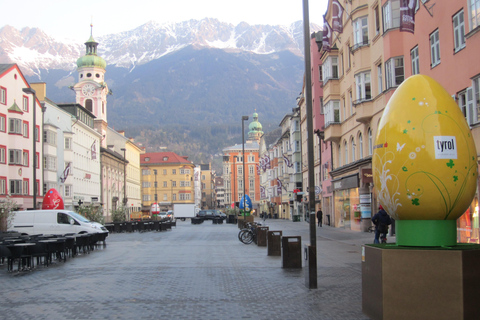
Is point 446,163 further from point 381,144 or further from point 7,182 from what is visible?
point 7,182

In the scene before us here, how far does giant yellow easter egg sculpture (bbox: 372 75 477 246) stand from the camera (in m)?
8.92

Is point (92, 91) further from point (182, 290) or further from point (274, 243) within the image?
point (182, 290)

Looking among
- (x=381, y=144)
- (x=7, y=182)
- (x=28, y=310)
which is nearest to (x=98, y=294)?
(x=28, y=310)

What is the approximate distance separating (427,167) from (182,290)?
6333 millimetres

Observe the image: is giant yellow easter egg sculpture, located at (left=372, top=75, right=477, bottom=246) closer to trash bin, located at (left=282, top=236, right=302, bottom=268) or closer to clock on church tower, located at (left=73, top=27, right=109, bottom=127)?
trash bin, located at (left=282, top=236, right=302, bottom=268)

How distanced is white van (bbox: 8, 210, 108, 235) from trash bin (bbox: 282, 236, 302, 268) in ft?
58.3

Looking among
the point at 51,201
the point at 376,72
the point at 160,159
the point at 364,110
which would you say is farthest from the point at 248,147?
the point at 376,72

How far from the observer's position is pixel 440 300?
8492 mm

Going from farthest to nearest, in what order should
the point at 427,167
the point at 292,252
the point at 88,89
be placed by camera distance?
1. the point at 88,89
2. the point at 292,252
3. the point at 427,167

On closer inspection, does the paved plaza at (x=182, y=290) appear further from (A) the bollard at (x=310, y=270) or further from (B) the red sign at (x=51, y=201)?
(B) the red sign at (x=51, y=201)

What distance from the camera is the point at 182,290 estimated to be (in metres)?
12.8

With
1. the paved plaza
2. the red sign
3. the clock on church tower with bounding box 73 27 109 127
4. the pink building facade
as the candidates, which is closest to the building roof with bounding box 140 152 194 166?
the clock on church tower with bounding box 73 27 109 127

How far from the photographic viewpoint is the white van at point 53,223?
32062 millimetres

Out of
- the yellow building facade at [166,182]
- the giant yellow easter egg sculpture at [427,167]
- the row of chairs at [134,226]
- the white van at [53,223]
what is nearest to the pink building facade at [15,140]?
the row of chairs at [134,226]
